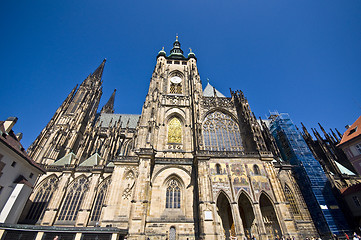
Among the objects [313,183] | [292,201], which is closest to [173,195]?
[292,201]

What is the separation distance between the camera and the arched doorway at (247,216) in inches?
559

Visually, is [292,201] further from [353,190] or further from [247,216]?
[353,190]

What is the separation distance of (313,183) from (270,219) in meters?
8.32

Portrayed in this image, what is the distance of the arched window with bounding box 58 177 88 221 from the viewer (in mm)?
17234

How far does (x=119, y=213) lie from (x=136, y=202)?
3068mm

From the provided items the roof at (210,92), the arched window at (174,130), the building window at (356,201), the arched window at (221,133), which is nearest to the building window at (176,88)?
the arched window at (174,130)

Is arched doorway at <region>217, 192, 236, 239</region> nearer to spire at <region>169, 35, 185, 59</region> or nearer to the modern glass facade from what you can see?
the modern glass facade

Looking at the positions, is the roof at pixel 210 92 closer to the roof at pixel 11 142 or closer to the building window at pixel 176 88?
the building window at pixel 176 88

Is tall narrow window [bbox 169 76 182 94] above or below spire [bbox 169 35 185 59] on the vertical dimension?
below

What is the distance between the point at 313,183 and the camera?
1866cm

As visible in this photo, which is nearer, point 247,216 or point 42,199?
point 247,216

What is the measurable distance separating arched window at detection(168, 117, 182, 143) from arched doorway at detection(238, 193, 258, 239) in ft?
30.3

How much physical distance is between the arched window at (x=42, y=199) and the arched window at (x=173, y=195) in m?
14.3

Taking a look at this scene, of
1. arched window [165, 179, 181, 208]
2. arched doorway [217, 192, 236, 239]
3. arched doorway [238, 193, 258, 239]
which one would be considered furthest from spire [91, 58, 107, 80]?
arched doorway [238, 193, 258, 239]
